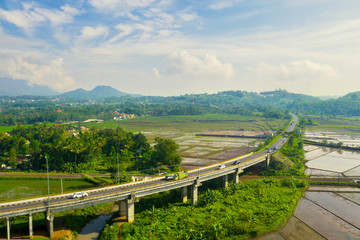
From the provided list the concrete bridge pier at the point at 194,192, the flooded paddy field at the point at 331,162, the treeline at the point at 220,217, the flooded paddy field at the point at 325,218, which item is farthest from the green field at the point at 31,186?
the flooded paddy field at the point at 331,162

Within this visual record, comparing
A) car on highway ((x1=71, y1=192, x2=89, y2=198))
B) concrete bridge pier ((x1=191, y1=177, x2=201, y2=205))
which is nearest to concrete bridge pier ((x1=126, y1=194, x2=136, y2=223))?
car on highway ((x1=71, y1=192, x2=89, y2=198))

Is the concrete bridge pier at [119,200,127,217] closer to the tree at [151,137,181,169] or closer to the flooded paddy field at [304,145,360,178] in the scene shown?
the tree at [151,137,181,169]

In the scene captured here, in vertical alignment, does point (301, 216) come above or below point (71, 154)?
below

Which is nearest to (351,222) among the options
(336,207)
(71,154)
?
(336,207)

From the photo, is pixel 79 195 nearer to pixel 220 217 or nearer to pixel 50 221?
pixel 50 221

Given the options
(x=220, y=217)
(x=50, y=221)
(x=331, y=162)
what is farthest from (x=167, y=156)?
(x=331, y=162)

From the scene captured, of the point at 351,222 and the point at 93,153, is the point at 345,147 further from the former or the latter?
the point at 93,153

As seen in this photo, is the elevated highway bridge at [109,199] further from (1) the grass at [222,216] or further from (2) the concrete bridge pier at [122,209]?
(1) the grass at [222,216]
